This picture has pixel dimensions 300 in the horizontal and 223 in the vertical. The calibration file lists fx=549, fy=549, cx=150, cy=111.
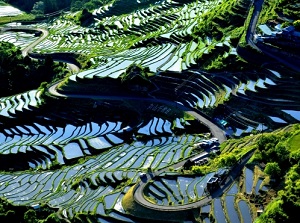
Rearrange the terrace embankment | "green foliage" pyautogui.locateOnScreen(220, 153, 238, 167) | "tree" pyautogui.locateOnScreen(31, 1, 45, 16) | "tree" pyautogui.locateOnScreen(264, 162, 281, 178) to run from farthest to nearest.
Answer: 1. "tree" pyautogui.locateOnScreen(31, 1, 45, 16)
2. "green foliage" pyautogui.locateOnScreen(220, 153, 238, 167)
3. "tree" pyautogui.locateOnScreen(264, 162, 281, 178)
4. the terrace embankment

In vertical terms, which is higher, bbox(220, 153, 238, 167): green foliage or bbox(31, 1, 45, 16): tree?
bbox(220, 153, 238, 167): green foliage

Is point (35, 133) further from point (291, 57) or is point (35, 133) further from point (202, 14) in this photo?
point (202, 14)

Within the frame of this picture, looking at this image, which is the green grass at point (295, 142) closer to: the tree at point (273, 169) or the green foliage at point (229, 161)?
the tree at point (273, 169)

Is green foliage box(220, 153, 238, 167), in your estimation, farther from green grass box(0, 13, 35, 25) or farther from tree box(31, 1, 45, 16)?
tree box(31, 1, 45, 16)

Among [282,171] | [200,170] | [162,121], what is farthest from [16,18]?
[282,171]

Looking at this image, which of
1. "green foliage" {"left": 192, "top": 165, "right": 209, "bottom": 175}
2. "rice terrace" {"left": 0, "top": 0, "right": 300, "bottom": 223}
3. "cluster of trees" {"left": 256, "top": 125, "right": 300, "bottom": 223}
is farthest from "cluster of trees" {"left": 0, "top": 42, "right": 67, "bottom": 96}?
"cluster of trees" {"left": 256, "top": 125, "right": 300, "bottom": 223}

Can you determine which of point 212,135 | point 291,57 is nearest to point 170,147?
point 212,135

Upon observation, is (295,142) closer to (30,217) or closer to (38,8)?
(30,217)
